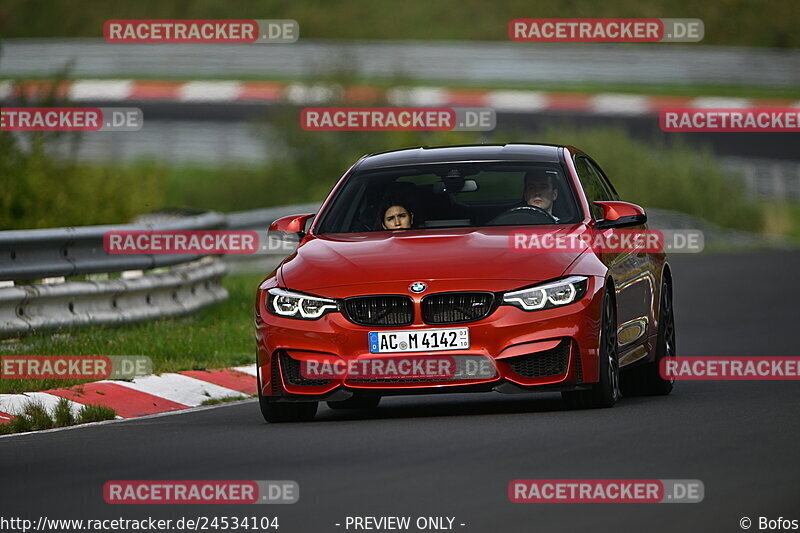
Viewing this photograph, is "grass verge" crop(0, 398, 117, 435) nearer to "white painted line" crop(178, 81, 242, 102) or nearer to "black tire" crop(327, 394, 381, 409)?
"black tire" crop(327, 394, 381, 409)

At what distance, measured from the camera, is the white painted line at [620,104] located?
39.4 m

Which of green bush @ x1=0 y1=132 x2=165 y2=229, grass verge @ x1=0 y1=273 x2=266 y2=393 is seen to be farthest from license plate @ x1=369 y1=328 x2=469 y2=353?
green bush @ x1=0 y1=132 x2=165 y2=229

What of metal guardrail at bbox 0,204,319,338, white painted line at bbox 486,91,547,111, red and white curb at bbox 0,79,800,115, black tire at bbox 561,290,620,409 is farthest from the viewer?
white painted line at bbox 486,91,547,111

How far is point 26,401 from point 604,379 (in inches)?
144

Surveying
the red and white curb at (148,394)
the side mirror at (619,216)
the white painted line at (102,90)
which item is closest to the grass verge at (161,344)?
the red and white curb at (148,394)

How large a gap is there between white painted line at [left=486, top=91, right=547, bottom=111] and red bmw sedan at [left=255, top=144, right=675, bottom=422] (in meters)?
28.0

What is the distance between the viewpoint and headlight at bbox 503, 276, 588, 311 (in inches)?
415

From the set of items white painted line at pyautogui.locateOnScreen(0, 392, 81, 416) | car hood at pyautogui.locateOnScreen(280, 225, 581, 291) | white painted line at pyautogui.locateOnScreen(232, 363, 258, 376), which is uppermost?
car hood at pyautogui.locateOnScreen(280, 225, 581, 291)

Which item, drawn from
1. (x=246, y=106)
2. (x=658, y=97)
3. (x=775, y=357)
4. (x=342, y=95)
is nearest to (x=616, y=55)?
(x=658, y=97)

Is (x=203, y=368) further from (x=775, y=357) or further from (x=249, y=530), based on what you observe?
(x=249, y=530)

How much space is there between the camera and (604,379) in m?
10.8

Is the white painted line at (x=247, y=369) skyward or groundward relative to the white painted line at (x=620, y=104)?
groundward

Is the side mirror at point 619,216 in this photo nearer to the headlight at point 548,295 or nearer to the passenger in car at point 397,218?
A: the headlight at point 548,295

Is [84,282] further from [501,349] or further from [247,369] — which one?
[501,349]
